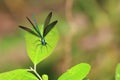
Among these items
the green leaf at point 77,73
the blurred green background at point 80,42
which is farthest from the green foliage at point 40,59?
the blurred green background at point 80,42

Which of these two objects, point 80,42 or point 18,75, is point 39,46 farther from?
point 80,42

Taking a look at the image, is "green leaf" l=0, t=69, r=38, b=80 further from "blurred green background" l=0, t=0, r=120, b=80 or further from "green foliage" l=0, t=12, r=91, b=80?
"blurred green background" l=0, t=0, r=120, b=80

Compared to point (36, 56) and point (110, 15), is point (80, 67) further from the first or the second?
point (110, 15)

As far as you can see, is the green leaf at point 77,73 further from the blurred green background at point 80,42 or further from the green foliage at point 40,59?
the blurred green background at point 80,42

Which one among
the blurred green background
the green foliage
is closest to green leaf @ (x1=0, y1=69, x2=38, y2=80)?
the green foliage

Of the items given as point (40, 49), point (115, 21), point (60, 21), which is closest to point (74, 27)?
point (60, 21)

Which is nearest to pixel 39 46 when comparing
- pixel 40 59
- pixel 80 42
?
pixel 40 59
